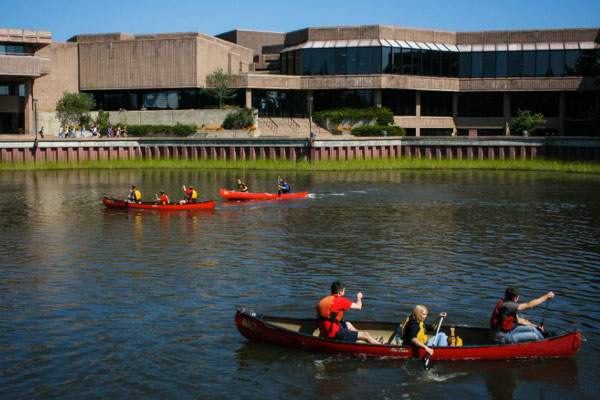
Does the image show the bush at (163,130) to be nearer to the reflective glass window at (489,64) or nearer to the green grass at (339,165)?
the green grass at (339,165)

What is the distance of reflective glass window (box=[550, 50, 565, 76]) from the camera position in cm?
7931

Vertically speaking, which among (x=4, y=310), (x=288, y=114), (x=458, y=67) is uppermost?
(x=458, y=67)

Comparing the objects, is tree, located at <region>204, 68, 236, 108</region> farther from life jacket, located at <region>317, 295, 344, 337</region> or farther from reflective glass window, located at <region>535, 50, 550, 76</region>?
life jacket, located at <region>317, 295, 344, 337</region>

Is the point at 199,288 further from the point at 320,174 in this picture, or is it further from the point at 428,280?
the point at 320,174

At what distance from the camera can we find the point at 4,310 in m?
20.0

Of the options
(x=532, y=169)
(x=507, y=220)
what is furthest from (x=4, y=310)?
(x=532, y=169)

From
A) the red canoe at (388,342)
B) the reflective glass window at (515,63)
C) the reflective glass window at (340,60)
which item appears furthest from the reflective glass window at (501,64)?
the red canoe at (388,342)

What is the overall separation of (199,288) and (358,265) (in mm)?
6268

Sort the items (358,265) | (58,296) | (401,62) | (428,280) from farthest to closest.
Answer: (401,62), (358,265), (428,280), (58,296)

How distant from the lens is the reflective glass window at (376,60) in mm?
78688

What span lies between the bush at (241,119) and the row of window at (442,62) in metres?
11.3

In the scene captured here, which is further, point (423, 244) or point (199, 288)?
point (423, 244)

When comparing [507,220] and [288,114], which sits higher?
[288,114]

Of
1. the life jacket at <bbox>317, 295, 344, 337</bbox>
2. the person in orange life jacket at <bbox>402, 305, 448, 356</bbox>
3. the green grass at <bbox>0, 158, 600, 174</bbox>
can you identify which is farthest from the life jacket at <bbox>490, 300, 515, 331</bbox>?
the green grass at <bbox>0, 158, 600, 174</bbox>
